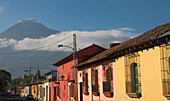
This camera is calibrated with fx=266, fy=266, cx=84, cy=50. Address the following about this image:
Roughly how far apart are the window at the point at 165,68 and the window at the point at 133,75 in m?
2.29

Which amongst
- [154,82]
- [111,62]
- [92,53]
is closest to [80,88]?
[92,53]

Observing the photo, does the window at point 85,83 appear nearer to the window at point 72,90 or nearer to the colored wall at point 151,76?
the window at point 72,90

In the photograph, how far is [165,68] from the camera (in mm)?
11594

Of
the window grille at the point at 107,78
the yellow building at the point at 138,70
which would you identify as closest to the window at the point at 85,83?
the yellow building at the point at 138,70

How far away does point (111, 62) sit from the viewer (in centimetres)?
1788

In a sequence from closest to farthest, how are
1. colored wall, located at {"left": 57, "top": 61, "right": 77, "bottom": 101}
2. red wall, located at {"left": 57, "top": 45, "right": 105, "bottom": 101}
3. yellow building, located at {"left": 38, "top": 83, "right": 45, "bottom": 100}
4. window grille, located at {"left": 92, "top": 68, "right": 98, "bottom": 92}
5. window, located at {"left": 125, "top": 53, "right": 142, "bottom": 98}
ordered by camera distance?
window, located at {"left": 125, "top": 53, "right": 142, "bottom": 98}, window grille, located at {"left": 92, "top": 68, "right": 98, "bottom": 92}, red wall, located at {"left": 57, "top": 45, "right": 105, "bottom": 101}, colored wall, located at {"left": 57, "top": 61, "right": 77, "bottom": 101}, yellow building, located at {"left": 38, "top": 83, "right": 45, "bottom": 100}

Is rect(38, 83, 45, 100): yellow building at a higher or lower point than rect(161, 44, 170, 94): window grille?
lower

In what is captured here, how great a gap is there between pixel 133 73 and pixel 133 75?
11 centimetres

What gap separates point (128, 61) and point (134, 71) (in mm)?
692

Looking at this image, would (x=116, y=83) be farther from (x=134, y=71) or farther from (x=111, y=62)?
(x=134, y=71)

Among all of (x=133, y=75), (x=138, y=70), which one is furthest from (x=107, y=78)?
(x=138, y=70)

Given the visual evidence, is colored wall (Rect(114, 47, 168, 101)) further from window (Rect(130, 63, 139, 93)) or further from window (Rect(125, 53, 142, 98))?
window (Rect(130, 63, 139, 93))

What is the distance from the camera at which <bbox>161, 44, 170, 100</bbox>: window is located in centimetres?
1141

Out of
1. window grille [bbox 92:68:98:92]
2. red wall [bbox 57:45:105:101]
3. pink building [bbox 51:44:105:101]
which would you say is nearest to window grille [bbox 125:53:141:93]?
window grille [bbox 92:68:98:92]
